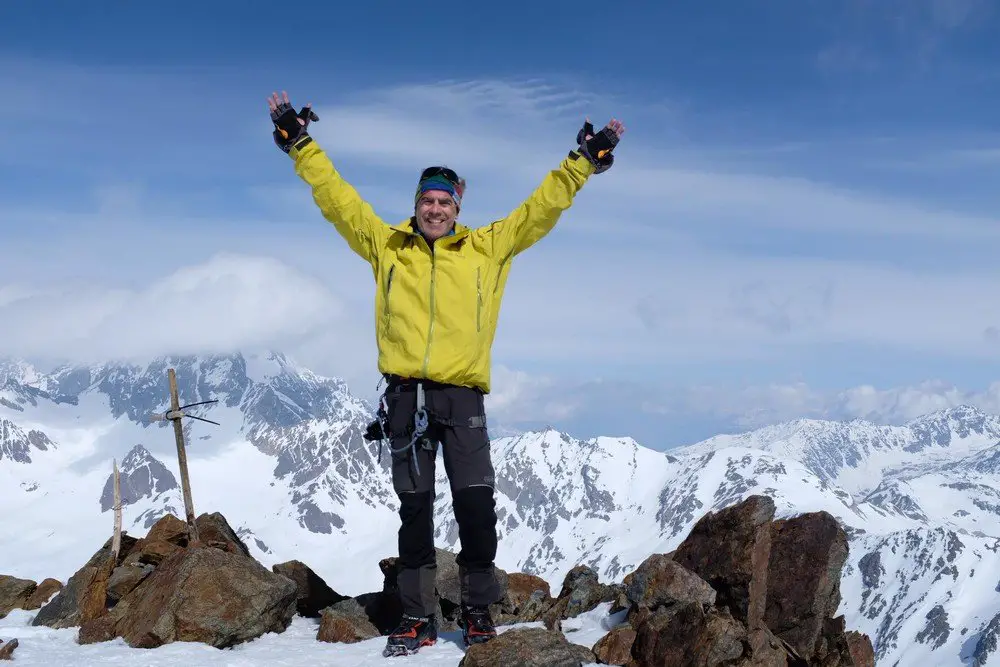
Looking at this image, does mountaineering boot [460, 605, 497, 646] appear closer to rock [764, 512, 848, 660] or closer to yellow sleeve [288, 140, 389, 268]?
rock [764, 512, 848, 660]

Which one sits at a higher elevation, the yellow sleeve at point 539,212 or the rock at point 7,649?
the yellow sleeve at point 539,212

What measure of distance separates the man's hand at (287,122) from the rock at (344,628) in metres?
6.55

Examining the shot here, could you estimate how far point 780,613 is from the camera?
40.2ft

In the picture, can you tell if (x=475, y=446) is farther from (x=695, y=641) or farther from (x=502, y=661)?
(x=695, y=641)

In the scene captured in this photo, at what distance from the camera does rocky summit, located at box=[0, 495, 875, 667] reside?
34.1 feet

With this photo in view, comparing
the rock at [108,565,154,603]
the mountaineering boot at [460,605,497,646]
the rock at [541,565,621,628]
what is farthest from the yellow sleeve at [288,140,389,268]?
the rock at [108,565,154,603]

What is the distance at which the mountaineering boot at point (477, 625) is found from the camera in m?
10.8

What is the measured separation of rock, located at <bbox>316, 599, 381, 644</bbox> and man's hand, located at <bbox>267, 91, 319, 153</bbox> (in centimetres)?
655

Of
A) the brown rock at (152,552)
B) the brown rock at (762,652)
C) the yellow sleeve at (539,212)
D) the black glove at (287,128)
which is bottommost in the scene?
the brown rock at (762,652)

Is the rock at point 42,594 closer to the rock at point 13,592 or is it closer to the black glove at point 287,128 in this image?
the rock at point 13,592

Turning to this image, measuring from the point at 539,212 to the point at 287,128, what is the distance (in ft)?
11.1

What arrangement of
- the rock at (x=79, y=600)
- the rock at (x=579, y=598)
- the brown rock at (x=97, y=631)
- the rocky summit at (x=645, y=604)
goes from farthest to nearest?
1. the rock at (x=79, y=600)
2. the rock at (x=579, y=598)
3. the brown rock at (x=97, y=631)
4. the rocky summit at (x=645, y=604)

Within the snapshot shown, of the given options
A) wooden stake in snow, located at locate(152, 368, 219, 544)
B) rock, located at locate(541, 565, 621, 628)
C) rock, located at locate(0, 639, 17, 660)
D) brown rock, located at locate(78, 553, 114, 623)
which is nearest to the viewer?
rock, located at locate(0, 639, 17, 660)

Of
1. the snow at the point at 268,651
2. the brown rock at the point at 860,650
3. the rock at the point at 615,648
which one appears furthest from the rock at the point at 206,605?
the brown rock at the point at 860,650
